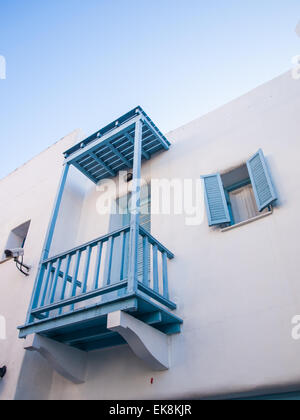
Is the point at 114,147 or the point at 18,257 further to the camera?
the point at 114,147

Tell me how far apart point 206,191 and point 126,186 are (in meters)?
2.52

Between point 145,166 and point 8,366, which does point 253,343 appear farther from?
point 145,166

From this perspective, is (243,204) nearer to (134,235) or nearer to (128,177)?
(134,235)

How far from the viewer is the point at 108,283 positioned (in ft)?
14.7

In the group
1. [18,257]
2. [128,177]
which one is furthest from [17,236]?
[128,177]

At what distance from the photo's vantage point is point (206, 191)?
19.2 feet

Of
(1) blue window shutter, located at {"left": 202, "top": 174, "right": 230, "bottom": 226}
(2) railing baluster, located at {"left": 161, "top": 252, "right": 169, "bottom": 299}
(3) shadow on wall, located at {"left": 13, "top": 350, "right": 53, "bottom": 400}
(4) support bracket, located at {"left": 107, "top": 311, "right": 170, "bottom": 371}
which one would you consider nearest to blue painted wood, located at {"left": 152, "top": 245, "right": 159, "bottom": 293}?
(2) railing baluster, located at {"left": 161, "top": 252, "right": 169, "bottom": 299}

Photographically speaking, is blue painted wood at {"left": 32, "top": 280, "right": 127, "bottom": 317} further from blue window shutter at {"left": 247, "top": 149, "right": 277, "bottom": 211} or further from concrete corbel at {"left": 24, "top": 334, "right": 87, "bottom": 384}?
blue window shutter at {"left": 247, "top": 149, "right": 277, "bottom": 211}

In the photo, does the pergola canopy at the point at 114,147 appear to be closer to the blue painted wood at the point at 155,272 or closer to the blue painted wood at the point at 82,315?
the blue painted wood at the point at 155,272

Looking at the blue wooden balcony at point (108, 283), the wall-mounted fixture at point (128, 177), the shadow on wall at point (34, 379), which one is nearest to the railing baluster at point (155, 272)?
the blue wooden balcony at point (108, 283)

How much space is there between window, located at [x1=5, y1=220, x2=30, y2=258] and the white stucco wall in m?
0.76

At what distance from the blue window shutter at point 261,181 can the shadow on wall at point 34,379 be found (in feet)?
15.3

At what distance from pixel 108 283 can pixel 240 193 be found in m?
3.21
